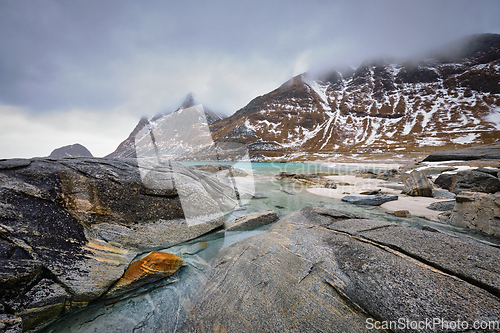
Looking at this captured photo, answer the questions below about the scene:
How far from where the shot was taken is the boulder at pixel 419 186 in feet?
42.2

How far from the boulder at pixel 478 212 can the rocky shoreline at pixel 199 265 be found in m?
0.05

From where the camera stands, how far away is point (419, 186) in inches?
513

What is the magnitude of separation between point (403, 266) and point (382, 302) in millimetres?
947

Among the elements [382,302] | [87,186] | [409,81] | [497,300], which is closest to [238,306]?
[382,302]

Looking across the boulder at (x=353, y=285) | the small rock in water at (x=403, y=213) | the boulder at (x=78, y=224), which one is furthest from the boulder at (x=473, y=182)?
the boulder at (x=78, y=224)

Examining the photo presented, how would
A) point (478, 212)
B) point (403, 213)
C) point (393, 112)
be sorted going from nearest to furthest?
point (478, 212) < point (403, 213) < point (393, 112)

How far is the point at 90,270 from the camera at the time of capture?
4.21 meters

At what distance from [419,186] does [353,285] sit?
46.5 ft

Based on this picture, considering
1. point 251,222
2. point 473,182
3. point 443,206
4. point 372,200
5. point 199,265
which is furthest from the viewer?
point 372,200

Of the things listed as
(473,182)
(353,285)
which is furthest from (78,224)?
(473,182)

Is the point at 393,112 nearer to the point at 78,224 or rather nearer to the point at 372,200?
the point at 372,200

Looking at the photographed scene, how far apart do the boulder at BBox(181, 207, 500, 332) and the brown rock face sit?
1.29 meters

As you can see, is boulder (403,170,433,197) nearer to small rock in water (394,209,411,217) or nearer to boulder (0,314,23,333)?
small rock in water (394,209,411,217)

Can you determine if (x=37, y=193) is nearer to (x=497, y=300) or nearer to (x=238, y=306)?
(x=238, y=306)
